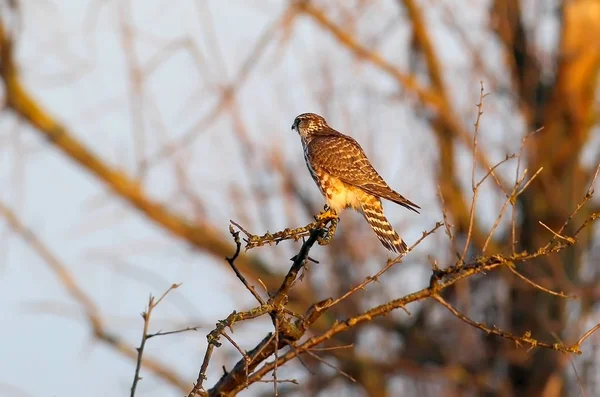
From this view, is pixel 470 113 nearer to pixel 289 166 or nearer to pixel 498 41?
pixel 498 41

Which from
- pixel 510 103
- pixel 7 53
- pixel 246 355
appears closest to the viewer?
pixel 246 355

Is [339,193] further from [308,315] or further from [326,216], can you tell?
[308,315]

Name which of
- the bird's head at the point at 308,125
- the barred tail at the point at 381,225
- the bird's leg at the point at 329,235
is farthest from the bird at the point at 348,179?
the bird's leg at the point at 329,235

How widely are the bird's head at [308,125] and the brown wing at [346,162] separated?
0.92ft

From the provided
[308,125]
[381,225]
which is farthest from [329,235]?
[308,125]

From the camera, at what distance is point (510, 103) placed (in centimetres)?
1127

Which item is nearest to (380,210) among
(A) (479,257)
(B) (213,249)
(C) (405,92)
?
(A) (479,257)

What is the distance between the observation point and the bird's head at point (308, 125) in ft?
18.7

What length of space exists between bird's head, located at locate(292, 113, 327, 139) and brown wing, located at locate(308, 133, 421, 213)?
28 centimetres

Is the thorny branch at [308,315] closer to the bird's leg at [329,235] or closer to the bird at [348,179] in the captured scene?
the bird's leg at [329,235]

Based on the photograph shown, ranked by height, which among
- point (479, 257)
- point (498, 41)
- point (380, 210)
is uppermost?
point (498, 41)

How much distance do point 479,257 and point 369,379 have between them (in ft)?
28.1

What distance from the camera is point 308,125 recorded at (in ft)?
19.0

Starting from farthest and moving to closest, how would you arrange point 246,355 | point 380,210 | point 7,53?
point 7,53, point 380,210, point 246,355
